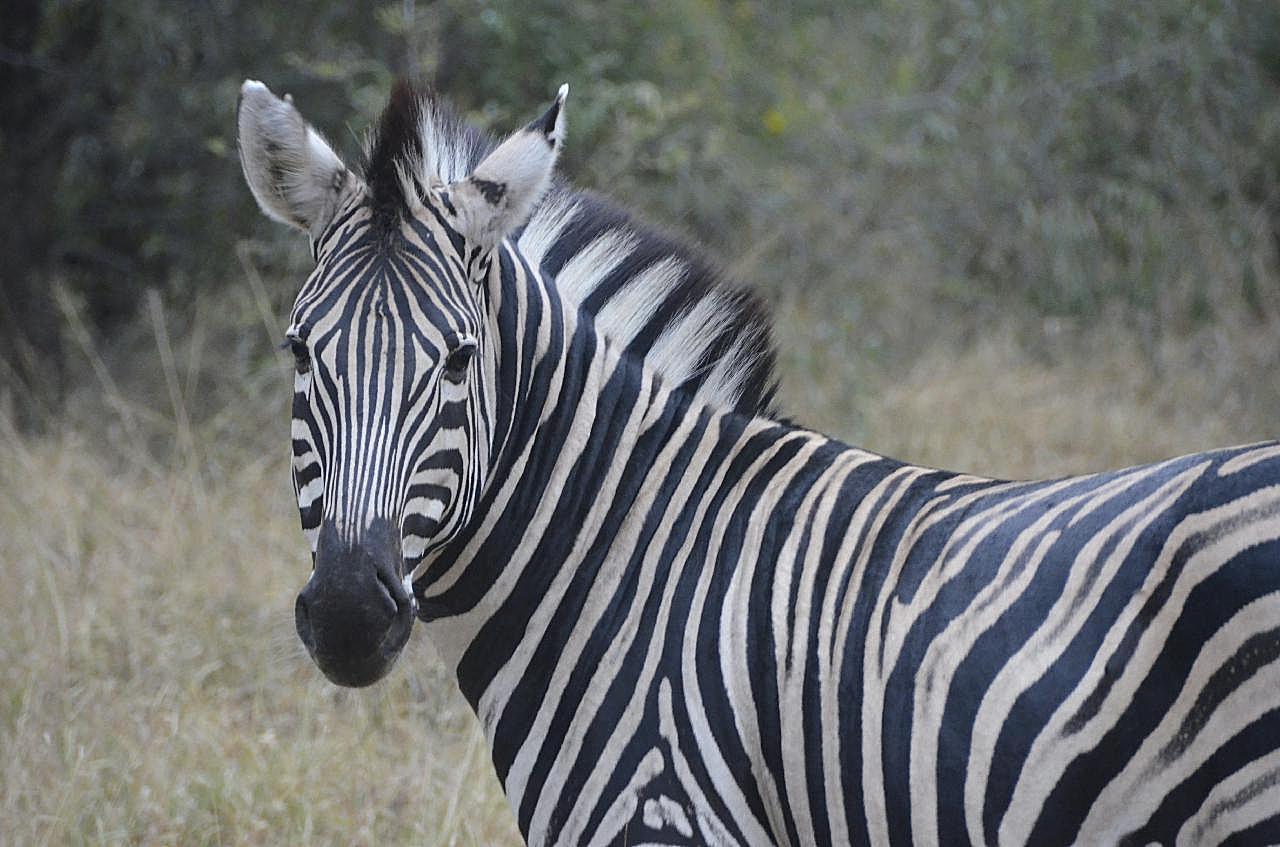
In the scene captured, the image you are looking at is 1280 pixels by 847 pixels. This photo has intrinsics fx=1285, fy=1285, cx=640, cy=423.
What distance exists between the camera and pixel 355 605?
2.54 m

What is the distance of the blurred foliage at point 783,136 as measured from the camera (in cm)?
852

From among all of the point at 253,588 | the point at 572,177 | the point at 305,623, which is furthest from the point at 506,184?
the point at 572,177

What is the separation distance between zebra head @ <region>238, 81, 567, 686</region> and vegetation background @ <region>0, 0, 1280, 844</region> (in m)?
1.84

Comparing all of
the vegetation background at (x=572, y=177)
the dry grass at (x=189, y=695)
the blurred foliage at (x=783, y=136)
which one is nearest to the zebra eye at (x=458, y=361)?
the dry grass at (x=189, y=695)

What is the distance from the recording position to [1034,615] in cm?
253

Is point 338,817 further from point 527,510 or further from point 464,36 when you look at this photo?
point 464,36

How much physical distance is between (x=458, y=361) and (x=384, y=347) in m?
0.16

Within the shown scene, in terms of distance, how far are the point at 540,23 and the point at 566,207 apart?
5502 millimetres

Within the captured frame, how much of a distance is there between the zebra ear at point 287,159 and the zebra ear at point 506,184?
0.30 meters

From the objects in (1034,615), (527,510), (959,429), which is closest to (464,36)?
(959,429)

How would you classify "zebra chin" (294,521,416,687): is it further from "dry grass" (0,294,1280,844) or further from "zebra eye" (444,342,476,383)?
"dry grass" (0,294,1280,844)

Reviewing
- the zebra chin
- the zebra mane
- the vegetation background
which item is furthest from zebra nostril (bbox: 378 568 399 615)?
the vegetation background

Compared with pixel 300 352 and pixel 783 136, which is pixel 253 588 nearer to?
pixel 300 352

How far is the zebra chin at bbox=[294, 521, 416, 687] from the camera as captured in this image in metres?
2.54
